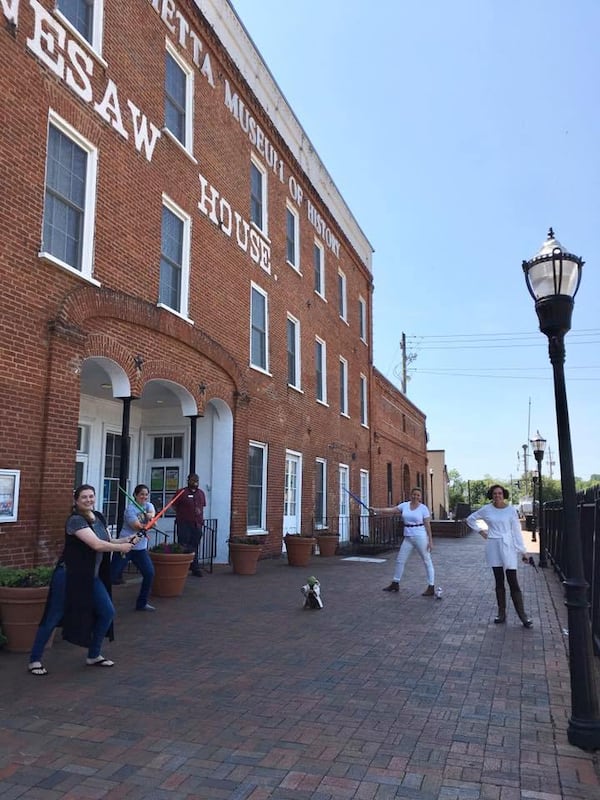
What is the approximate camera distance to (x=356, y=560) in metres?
15.9

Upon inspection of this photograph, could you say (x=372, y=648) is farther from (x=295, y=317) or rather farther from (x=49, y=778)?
(x=295, y=317)

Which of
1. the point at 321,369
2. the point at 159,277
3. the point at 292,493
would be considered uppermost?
the point at 321,369

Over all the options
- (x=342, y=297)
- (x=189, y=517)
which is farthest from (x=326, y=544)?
(x=342, y=297)

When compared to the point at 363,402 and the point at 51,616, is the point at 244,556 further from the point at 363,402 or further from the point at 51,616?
the point at 363,402

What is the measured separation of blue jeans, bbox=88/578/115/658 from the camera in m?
5.67

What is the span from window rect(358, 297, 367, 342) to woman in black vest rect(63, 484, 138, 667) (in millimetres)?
20828

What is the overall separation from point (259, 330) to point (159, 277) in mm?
4730

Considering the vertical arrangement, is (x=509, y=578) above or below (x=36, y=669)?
above

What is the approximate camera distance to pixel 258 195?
16469 millimetres

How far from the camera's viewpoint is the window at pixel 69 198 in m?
9.05

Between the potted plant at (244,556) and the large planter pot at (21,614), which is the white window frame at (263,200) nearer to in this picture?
the potted plant at (244,556)

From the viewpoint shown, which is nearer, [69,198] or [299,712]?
[299,712]

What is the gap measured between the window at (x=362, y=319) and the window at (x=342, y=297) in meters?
2.00

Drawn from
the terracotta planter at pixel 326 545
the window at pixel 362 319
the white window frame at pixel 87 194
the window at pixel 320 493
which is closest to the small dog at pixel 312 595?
the white window frame at pixel 87 194
